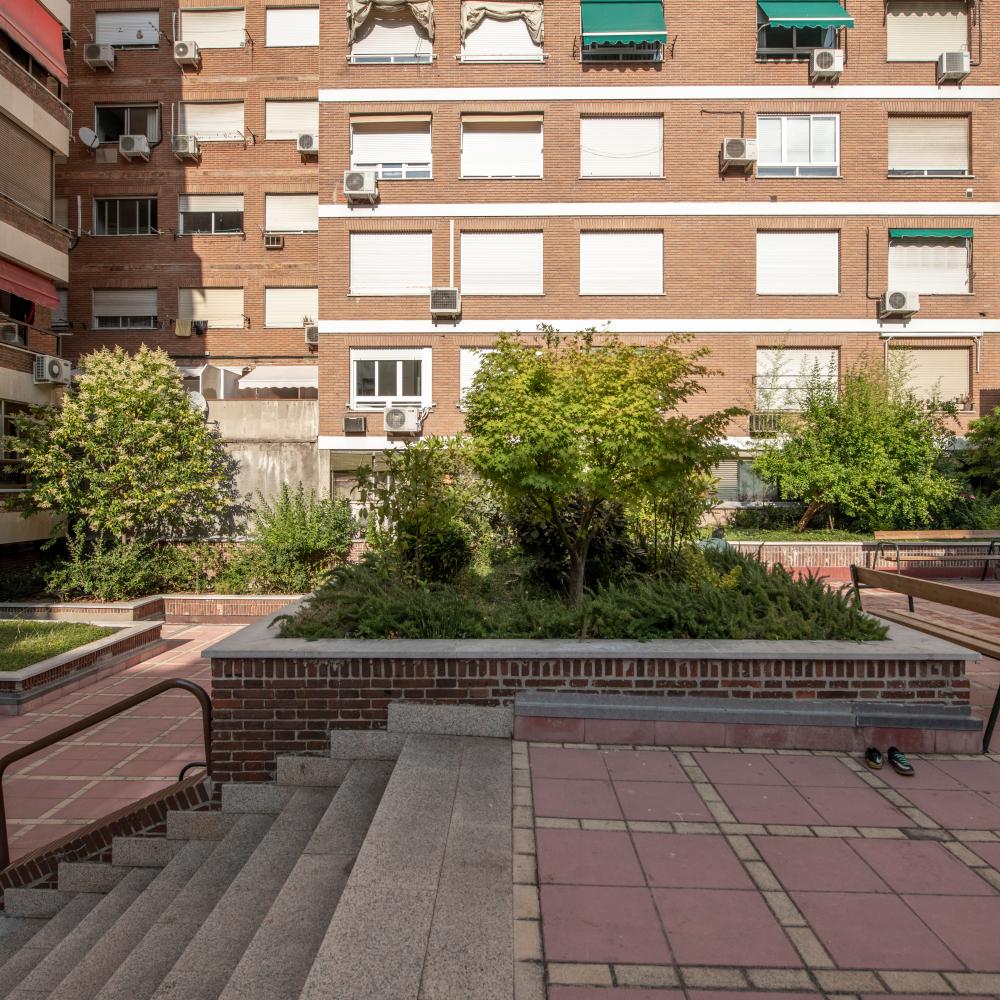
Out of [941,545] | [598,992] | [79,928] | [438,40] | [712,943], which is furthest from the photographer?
[438,40]

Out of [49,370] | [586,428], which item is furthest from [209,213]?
[586,428]

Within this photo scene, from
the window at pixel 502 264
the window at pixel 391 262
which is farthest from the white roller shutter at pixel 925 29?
the window at pixel 391 262

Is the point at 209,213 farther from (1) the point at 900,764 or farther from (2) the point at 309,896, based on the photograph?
(1) the point at 900,764

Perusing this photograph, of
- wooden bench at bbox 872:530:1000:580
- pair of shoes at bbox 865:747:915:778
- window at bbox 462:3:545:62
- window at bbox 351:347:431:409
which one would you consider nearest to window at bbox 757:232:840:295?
wooden bench at bbox 872:530:1000:580

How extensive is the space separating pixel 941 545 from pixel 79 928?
1677cm

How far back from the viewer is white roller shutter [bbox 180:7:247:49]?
2197 centimetres

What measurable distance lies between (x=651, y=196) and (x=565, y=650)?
16.7 meters

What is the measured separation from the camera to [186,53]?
2159 centimetres

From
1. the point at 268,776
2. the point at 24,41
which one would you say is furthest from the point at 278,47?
the point at 268,776

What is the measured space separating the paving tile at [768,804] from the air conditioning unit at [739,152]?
17631 mm

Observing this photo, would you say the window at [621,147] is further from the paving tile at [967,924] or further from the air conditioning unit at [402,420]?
the paving tile at [967,924]

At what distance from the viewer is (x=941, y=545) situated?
1569cm

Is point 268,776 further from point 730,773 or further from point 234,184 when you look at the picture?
point 234,184

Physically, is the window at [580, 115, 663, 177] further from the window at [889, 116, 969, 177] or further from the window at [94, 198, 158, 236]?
the window at [94, 198, 158, 236]
